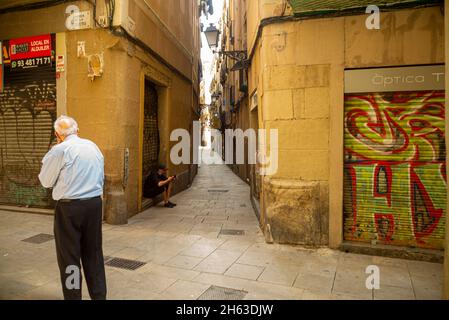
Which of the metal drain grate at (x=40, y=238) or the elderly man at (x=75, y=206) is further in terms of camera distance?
the metal drain grate at (x=40, y=238)

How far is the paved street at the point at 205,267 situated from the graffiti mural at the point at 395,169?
57 centimetres

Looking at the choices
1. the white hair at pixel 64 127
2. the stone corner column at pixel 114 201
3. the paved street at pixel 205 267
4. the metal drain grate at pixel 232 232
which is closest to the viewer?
the white hair at pixel 64 127

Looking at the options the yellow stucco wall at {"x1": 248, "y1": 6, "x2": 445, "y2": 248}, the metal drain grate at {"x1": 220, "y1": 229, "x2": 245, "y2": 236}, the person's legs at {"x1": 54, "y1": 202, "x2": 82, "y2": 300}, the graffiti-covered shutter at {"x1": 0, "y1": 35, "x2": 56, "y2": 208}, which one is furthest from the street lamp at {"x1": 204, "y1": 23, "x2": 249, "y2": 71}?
the person's legs at {"x1": 54, "y1": 202, "x2": 82, "y2": 300}

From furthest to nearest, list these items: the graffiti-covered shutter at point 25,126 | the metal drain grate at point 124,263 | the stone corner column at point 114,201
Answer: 1. the graffiti-covered shutter at point 25,126
2. the stone corner column at point 114,201
3. the metal drain grate at point 124,263

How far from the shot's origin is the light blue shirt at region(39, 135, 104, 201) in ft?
10.8

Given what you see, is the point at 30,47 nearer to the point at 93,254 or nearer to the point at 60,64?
the point at 60,64

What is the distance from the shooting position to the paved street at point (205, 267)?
157 inches

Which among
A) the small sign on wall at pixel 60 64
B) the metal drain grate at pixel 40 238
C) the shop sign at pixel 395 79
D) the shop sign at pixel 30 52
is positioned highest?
the shop sign at pixel 30 52

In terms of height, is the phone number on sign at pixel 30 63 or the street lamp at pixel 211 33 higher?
the street lamp at pixel 211 33

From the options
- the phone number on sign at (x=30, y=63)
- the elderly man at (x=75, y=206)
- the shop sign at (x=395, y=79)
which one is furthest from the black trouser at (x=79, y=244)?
the phone number on sign at (x=30, y=63)

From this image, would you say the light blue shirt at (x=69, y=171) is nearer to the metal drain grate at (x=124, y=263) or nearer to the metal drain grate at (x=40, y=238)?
the metal drain grate at (x=124, y=263)

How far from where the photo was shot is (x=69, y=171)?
10.9 ft

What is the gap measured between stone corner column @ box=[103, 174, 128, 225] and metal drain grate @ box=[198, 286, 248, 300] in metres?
3.78
